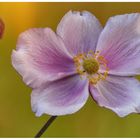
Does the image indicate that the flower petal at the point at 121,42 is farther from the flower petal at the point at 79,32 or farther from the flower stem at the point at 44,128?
the flower stem at the point at 44,128

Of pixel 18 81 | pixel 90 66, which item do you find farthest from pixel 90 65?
pixel 18 81

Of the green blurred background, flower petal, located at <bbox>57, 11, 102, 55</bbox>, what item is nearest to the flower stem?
the green blurred background

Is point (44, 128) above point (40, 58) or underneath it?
underneath

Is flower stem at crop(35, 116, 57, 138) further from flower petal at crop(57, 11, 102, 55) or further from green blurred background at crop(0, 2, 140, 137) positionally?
flower petal at crop(57, 11, 102, 55)

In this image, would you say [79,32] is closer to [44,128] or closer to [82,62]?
[82,62]
